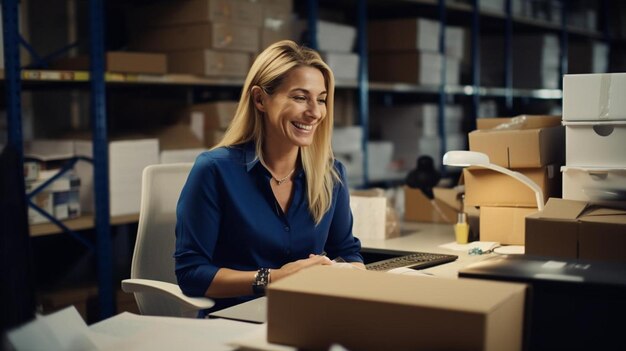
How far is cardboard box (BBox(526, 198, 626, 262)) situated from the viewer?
1.83m

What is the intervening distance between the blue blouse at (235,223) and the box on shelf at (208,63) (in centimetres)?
138

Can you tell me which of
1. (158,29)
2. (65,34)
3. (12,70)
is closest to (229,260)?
(12,70)

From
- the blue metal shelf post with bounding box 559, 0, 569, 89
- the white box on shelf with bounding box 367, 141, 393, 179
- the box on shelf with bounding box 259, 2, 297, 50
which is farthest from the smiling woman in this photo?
the blue metal shelf post with bounding box 559, 0, 569, 89

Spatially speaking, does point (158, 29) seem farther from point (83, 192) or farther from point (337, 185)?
point (337, 185)

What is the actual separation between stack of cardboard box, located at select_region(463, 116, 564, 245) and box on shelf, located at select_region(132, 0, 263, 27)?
4.82 feet

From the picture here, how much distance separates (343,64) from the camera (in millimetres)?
4219

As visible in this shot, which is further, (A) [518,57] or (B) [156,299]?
(A) [518,57]

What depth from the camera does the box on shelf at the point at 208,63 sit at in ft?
11.4

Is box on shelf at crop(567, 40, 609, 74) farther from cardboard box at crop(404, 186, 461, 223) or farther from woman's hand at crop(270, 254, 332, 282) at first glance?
woman's hand at crop(270, 254, 332, 282)

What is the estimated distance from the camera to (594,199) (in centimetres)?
219

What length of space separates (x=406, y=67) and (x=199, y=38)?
164 centimetres

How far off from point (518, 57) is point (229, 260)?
4606 millimetres

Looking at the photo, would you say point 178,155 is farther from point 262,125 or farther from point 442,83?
point 442,83

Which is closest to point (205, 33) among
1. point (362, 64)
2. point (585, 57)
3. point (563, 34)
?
point (362, 64)
